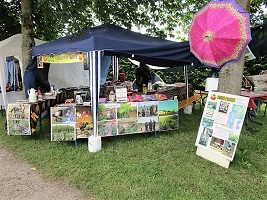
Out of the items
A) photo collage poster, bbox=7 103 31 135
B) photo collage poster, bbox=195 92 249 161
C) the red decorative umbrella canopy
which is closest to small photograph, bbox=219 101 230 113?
photo collage poster, bbox=195 92 249 161

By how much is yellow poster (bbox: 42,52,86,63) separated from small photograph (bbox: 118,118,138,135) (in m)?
1.35

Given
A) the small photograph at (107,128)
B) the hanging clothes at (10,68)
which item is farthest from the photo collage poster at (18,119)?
the hanging clothes at (10,68)

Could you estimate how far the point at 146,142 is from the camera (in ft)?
16.2

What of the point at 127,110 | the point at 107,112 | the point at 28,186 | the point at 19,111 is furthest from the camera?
the point at 19,111

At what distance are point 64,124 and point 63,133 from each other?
16 cm

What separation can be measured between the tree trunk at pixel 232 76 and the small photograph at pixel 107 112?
1902mm

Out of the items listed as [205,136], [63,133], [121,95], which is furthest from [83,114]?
[205,136]

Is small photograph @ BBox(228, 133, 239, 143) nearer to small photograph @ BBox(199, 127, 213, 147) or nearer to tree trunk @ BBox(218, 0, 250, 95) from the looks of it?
small photograph @ BBox(199, 127, 213, 147)

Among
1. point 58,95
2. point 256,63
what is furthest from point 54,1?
point 256,63

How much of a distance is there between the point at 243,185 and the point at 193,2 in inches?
438

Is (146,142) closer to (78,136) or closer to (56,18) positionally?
(78,136)

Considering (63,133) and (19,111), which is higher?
(19,111)

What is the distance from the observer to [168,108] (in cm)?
523

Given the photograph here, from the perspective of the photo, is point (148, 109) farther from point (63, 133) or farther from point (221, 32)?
point (221, 32)
